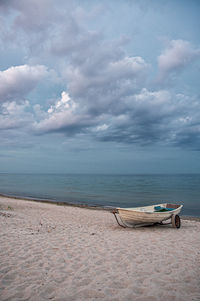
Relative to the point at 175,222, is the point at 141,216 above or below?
above

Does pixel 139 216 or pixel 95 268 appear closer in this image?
pixel 95 268

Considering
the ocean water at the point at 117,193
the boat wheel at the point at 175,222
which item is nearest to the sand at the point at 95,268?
the boat wheel at the point at 175,222

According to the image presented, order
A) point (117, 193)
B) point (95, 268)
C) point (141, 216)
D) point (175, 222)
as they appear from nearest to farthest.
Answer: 1. point (95, 268)
2. point (141, 216)
3. point (175, 222)
4. point (117, 193)

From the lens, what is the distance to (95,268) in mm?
5086

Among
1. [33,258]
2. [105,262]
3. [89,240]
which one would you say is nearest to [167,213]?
[89,240]

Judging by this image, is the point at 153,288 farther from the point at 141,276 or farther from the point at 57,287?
the point at 57,287

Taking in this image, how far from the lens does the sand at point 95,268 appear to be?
12.9 ft

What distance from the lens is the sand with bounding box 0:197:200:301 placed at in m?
3.94

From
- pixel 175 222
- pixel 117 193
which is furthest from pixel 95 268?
pixel 117 193

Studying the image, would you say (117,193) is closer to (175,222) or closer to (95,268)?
(175,222)

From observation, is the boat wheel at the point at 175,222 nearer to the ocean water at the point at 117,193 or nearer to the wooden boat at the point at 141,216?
the wooden boat at the point at 141,216

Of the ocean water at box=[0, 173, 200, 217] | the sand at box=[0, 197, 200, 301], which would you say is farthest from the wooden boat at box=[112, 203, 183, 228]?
the ocean water at box=[0, 173, 200, 217]

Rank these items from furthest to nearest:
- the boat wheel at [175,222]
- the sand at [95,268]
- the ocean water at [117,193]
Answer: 1. the ocean water at [117,193]
2. the boat wheel at [175,222]
3. the sand at [95,268]

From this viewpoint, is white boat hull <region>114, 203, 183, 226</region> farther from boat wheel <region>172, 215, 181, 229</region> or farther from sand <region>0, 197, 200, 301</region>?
sand <region>0, 197, 200, 301</region>
